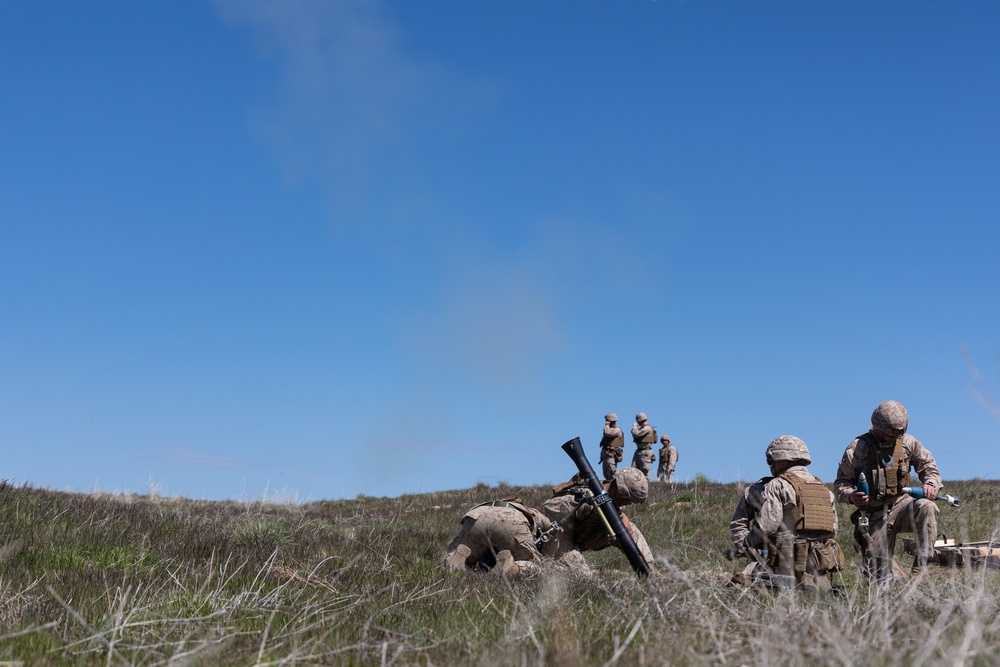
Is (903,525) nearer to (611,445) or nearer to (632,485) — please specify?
(632,485)

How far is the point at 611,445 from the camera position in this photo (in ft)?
77.7

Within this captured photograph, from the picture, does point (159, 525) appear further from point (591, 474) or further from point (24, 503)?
point (591, 474)

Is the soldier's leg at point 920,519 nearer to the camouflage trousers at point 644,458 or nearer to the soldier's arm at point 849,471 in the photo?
the soldier's arm at point 849,471

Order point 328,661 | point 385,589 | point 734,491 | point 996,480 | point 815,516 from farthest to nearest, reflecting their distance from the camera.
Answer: point 996,480 → point 734,491 → point 815,516 → point 385,589 → point 328,661

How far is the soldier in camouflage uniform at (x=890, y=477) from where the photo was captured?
8883 mm

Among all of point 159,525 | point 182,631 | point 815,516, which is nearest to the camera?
point 182,631

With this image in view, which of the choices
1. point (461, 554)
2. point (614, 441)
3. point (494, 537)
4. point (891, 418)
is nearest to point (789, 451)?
point (891, 418)

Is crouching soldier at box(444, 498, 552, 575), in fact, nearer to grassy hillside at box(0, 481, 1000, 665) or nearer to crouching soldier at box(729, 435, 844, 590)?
grassy hillside at box(0, 481, 1000, 665)

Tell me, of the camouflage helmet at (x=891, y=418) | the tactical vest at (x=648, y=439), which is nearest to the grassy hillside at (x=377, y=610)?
the camouflage helmet at (x=891, y=418)

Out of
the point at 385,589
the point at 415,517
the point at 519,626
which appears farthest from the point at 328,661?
the point at 415,517

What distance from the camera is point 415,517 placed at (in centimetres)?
1708

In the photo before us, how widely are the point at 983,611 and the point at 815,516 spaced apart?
3.31 metres

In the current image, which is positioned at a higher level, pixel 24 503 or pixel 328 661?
pixel 24 503

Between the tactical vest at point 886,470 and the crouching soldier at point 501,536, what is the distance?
11.4 feet
